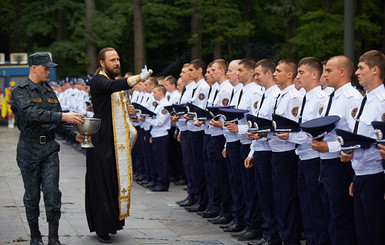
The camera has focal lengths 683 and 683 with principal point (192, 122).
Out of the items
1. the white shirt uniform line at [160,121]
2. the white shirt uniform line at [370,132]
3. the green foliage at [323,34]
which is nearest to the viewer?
the white shirt uniform line at [370,132]

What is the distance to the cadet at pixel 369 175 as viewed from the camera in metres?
5.99

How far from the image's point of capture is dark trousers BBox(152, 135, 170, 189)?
42.9 feet

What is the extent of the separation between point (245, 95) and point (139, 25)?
2494 cm

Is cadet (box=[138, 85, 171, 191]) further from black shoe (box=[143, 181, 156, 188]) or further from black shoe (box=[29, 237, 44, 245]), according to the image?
black shoe (box=[29, 237, 44, 245])

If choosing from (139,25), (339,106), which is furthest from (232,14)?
(339,106)

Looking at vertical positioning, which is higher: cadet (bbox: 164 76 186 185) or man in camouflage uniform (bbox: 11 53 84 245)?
man in camouflage uniform (bbox: 11 53 84 245)

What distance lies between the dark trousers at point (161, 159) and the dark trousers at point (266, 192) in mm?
5088

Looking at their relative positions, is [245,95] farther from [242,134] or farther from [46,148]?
[46,148]

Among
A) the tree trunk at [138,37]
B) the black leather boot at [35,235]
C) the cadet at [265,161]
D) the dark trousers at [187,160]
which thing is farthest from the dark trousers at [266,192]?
the tree trunk at [138,37]

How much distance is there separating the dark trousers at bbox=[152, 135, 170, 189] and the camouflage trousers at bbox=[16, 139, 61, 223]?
17.7 ft

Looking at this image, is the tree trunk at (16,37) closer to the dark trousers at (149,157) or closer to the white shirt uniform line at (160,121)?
the dark trousers at (149,157)

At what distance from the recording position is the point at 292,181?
7.53m

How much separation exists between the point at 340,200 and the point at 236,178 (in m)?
2.81

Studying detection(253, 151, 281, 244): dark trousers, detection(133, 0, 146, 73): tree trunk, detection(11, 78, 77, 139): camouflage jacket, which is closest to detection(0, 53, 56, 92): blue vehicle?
detection(133, 0, 146, 73): tree trunk
